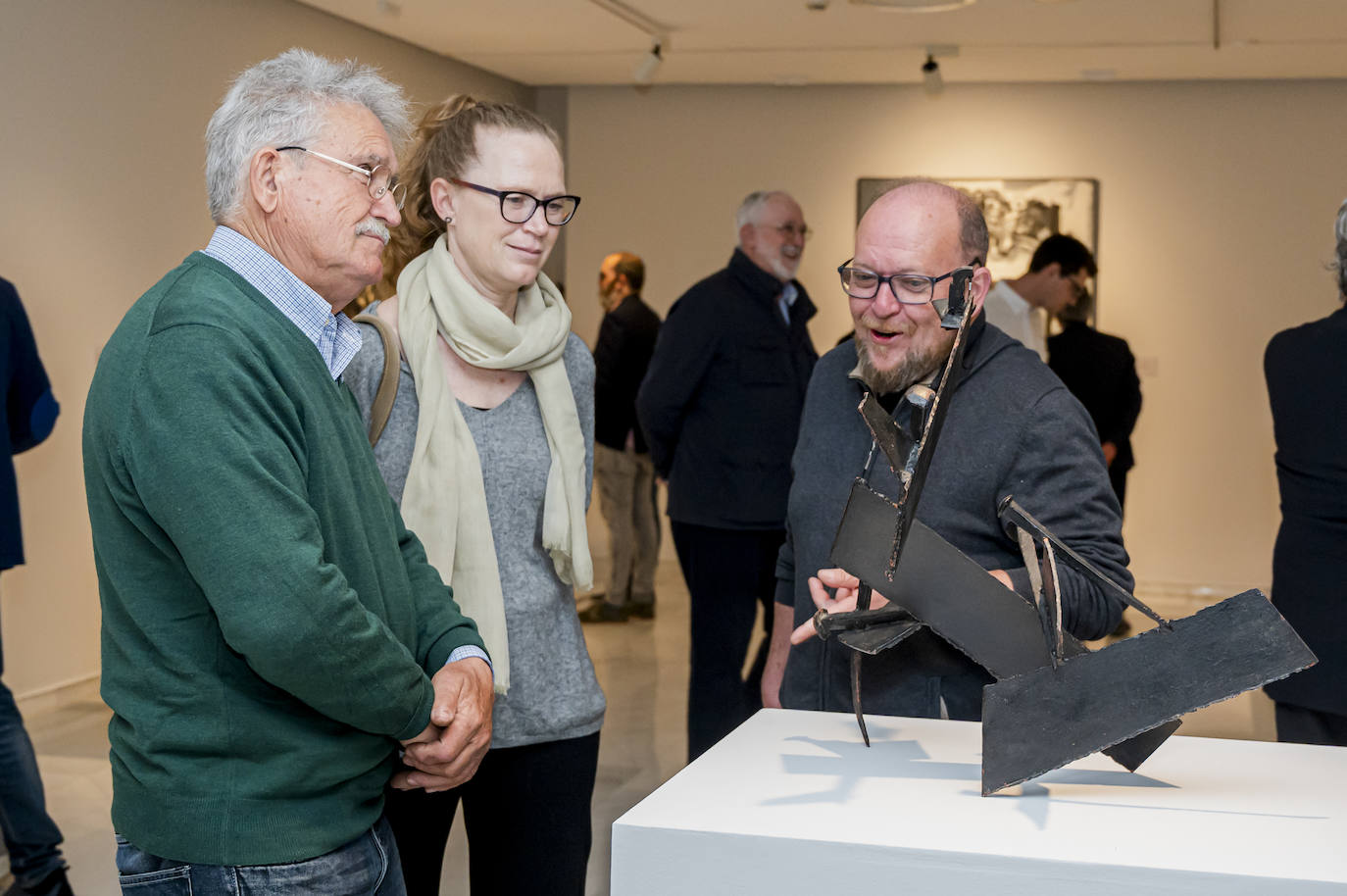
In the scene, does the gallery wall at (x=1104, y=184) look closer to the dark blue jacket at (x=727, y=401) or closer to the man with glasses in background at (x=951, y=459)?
the dark blue jacket at (x=727, y=401)

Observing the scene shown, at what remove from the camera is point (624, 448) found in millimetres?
7031

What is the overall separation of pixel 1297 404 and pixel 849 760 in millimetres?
1368

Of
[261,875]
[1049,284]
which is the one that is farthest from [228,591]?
[1049,284]

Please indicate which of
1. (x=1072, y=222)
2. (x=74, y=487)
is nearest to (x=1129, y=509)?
(x=1072, y=222)

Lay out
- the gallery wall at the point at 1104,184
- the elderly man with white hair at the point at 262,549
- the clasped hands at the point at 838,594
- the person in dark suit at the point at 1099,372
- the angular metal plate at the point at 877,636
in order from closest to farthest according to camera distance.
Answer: the elderly man with white hair at the point at 262,549
the angular metal plate at the point at 877,636
the clasped hands at the point at 838,594
the person in dark suit at the point at 1099,372
the gallery wall at the point at 1104,184

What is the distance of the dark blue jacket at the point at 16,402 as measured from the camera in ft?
11.0

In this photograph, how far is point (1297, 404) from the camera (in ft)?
7.69

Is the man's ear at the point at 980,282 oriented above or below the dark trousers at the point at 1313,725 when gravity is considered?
above

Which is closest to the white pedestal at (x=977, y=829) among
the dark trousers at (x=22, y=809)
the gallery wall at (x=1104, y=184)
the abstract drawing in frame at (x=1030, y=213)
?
the dark trousers at (x=22, y=809)

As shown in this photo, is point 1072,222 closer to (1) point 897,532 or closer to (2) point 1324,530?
(2) point 1324,530

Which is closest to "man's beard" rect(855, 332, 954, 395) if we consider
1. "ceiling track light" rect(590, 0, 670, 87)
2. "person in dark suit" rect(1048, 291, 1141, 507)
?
"person in dark suit" rect(1048, 291, 1141, 507)

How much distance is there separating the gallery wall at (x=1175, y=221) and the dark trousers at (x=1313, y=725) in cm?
589

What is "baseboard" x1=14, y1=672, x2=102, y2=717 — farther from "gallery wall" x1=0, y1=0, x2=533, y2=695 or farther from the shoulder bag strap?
the shoulder bag strap

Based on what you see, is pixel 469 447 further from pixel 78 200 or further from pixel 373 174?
pixel 78 200
